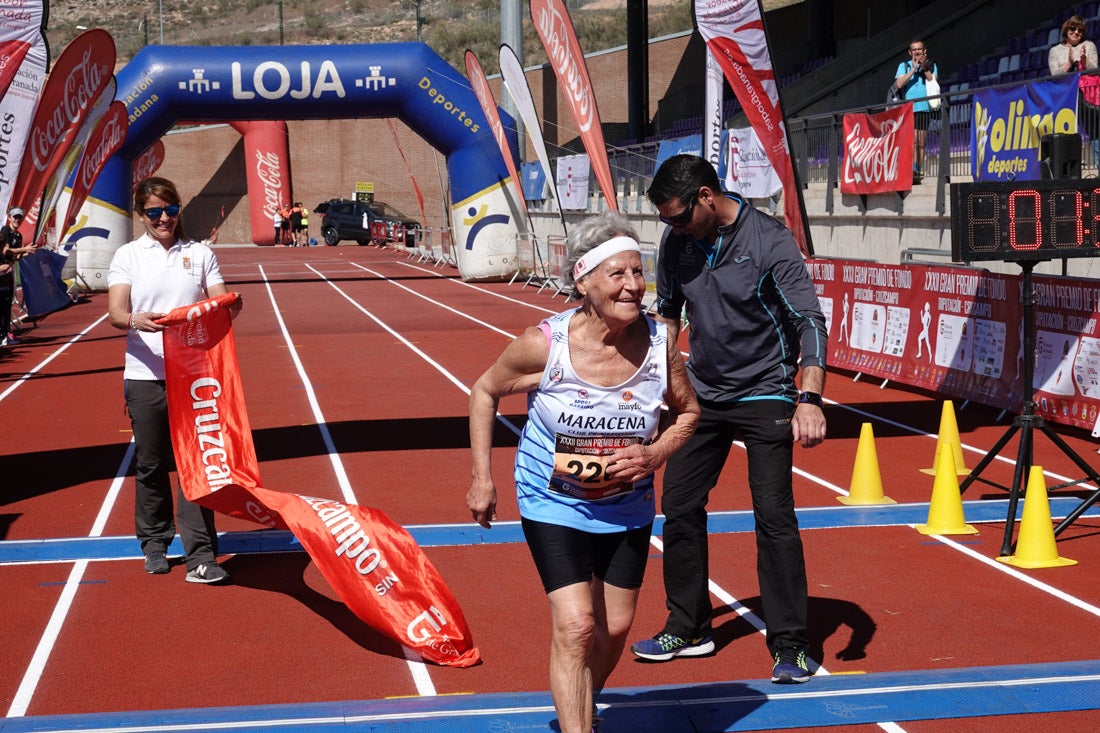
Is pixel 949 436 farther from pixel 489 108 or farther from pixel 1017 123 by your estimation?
pixel 489 108

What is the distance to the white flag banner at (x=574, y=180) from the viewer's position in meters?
30.6

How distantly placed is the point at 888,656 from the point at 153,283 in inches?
161

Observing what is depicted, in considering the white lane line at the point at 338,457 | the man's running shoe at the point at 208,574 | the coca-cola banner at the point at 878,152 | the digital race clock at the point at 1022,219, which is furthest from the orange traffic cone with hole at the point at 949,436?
the coca-cola banner at the point at 878,152

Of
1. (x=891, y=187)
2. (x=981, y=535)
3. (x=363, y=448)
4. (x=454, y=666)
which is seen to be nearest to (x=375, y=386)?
(x=363, y=448)

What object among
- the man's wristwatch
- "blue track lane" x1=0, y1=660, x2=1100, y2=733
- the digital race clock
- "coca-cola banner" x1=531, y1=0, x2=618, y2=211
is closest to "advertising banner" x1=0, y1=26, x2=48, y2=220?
"coca-cola banner" x1=531, y1=0, x2=618, y2=211

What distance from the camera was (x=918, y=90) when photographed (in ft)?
65.2

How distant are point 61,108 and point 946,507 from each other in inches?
588

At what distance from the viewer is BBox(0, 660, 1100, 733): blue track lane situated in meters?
4.89

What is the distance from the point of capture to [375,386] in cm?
1522

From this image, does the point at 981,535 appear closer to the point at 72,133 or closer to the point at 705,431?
the point at 705,431

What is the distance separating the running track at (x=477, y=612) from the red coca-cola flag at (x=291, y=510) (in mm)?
189

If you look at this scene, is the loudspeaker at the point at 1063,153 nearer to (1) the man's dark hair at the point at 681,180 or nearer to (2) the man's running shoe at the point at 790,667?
(1) the man's dark hair at the point at 681,180

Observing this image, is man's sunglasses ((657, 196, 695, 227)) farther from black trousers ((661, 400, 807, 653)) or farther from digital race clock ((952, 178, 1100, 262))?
digital race clock ((952, 178, 1100, 262))

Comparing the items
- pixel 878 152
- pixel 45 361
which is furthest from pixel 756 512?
pixel 45 361
